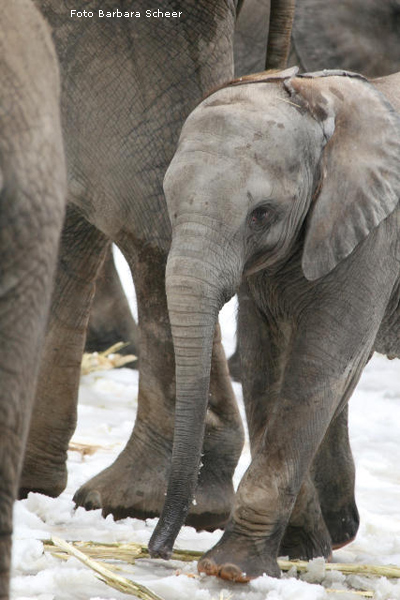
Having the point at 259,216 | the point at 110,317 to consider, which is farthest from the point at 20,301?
the point at 110,317

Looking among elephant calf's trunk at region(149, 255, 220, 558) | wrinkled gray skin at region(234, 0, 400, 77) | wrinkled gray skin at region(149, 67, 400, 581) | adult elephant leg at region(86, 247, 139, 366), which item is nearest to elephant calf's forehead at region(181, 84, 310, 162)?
wrinkled gray skin at region(149, 67, 400, 581)

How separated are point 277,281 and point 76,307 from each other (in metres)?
0.86

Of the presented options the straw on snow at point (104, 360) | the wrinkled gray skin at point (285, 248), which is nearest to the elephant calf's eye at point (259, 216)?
the wrinkled gray skin at point (285, 248)

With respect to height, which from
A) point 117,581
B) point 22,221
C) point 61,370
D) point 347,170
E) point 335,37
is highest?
point 335,37

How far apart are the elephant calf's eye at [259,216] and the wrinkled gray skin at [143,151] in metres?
0.52

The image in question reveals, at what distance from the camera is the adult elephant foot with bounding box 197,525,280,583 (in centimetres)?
268

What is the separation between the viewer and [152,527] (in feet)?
10.6

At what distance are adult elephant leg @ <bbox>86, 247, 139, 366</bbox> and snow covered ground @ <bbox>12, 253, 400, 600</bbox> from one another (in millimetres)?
471

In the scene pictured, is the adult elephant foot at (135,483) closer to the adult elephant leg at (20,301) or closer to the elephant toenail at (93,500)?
the elephant toenail at (93,500)

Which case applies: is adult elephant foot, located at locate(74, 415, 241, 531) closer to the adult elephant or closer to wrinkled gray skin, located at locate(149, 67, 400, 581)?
the adult elephant

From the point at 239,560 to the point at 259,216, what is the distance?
26.7 inches

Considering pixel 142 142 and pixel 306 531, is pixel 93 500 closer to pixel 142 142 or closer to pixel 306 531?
pixel 306 531

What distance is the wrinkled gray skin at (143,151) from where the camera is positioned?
10.3 feet

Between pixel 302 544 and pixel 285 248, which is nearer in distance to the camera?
pixel 285 248
